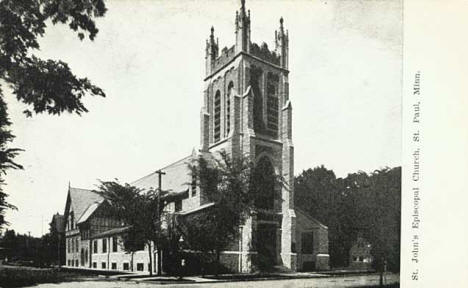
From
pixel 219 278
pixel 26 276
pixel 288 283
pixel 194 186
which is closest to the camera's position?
pixel 26 276

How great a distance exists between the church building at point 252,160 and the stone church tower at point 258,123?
0.04 ft

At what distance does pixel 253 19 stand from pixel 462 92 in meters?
2.52

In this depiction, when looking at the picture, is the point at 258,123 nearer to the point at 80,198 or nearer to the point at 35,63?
the point at 80,198

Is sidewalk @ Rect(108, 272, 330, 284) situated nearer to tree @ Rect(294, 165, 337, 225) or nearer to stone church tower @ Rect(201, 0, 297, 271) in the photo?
stone church tower @ Rect(201, 0, 297, 271)

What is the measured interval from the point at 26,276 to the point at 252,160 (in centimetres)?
320

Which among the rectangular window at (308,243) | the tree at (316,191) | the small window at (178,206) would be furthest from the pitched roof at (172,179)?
the rectangular window at (308,243)

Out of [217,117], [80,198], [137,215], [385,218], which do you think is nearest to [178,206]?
[137,215]

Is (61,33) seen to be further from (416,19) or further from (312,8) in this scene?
(416,19)

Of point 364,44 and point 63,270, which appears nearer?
point 63,270

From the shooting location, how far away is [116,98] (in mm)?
5438

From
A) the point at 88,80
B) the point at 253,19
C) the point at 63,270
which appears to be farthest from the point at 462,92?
the point at 63,270

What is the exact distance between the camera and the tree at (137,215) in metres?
5.70

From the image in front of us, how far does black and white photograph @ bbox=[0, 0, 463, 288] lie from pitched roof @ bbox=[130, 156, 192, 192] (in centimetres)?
3

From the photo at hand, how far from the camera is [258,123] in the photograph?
24.5 ft
